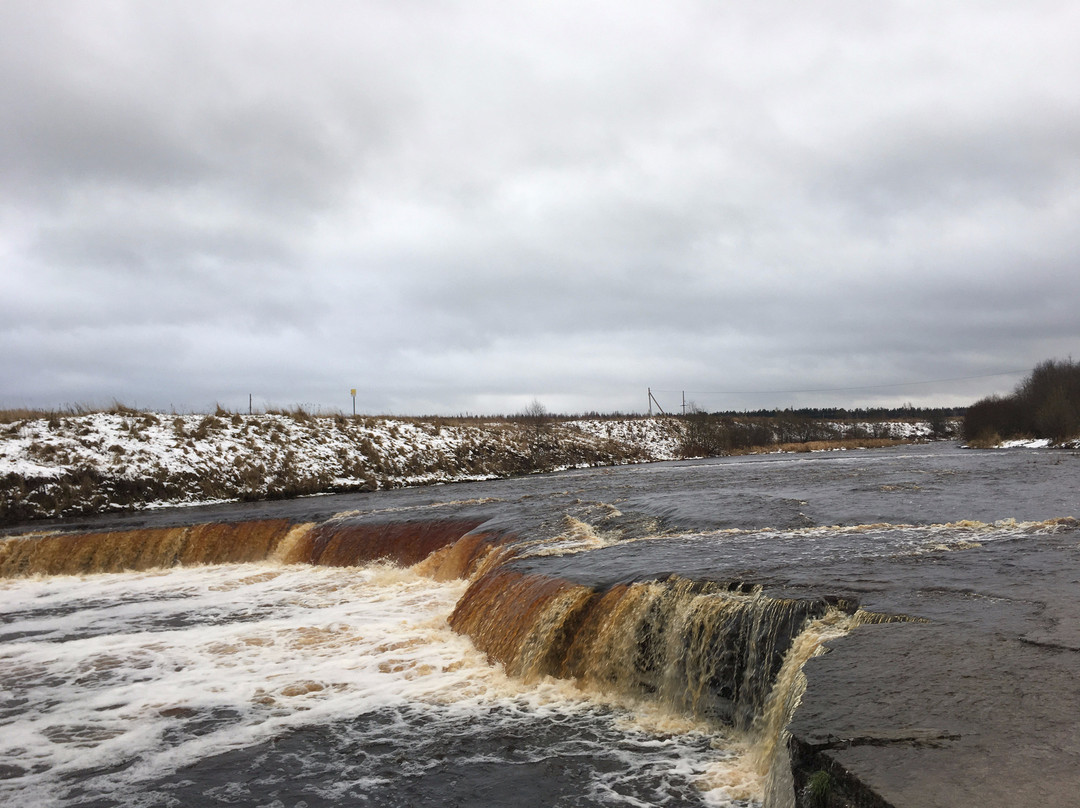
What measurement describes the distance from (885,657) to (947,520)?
26.4 feet

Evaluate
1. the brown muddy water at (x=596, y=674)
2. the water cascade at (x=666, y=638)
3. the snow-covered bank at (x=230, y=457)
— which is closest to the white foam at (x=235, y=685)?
the brown muddy water at (x=596, y=674)

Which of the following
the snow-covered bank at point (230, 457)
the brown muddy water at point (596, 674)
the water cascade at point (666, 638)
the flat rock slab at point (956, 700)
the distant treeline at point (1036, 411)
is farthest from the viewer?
the distant treeline at point (1036, 411)

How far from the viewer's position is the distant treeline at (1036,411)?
170 ft

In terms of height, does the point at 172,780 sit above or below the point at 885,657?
below

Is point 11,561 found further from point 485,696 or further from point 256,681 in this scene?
point 485,696

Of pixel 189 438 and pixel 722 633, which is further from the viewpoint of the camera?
pixel 189 438

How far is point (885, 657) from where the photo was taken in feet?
17.0

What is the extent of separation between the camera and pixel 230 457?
91.8 feet

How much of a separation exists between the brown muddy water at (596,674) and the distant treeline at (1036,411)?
4784cm

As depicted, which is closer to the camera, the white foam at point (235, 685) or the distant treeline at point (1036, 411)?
the white foam at point (235, 685)

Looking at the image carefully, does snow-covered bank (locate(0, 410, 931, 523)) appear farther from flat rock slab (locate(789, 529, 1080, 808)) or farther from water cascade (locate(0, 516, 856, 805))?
flat rock slab (locate(789, 529, 1080, 808))

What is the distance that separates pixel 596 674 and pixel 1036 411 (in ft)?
210

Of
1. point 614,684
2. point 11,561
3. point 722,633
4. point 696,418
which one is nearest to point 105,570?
point 11,561

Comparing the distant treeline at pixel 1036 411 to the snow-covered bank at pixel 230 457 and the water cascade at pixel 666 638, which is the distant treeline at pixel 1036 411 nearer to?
the snow-covered bank at pixel 230 457
